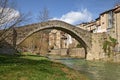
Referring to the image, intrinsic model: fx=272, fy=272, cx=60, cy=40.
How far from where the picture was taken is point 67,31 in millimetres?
44750

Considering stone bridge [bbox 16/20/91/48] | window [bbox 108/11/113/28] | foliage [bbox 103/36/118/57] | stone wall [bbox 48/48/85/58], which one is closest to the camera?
stone bridge [bbox 16/20/91/48]

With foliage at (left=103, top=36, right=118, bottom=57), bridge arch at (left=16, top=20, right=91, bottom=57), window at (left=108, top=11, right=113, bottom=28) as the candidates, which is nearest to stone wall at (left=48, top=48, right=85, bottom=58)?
window at (left=108, top=11, right=113, bottom=28)

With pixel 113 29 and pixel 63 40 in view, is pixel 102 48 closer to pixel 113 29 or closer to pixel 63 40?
pixel 113 29

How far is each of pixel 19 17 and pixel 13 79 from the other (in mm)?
11406

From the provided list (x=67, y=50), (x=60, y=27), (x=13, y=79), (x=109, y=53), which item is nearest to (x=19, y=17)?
(x=13, y=79)

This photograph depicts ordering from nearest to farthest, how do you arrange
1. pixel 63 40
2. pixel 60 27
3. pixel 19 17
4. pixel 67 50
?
pixel 19 17, pixel 60 27, pixel 67 50, pixel 63 40

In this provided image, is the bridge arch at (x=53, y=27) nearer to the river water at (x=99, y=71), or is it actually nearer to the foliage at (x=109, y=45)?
the foliage at (x=109, y=45)

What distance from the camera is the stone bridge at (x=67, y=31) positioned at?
38688 millimetres

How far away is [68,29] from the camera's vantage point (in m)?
43.4

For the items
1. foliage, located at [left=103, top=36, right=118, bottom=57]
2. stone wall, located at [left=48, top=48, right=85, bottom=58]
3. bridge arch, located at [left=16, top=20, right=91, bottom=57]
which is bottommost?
stone wall, located at [left=48, top=48, right=85, bottom=58]

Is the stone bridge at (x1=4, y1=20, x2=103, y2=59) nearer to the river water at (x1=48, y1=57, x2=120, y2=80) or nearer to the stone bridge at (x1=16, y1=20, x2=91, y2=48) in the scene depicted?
the stone bridge at (x1=16, y1=20, x2=91, y2=48)

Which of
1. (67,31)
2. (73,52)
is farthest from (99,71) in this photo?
(73,52)

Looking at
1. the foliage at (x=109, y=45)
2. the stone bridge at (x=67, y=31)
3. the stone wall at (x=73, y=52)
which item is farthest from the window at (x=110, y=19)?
the stone wall at (x=73, y=52)

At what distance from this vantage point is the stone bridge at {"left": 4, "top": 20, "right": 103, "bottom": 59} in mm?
38688
